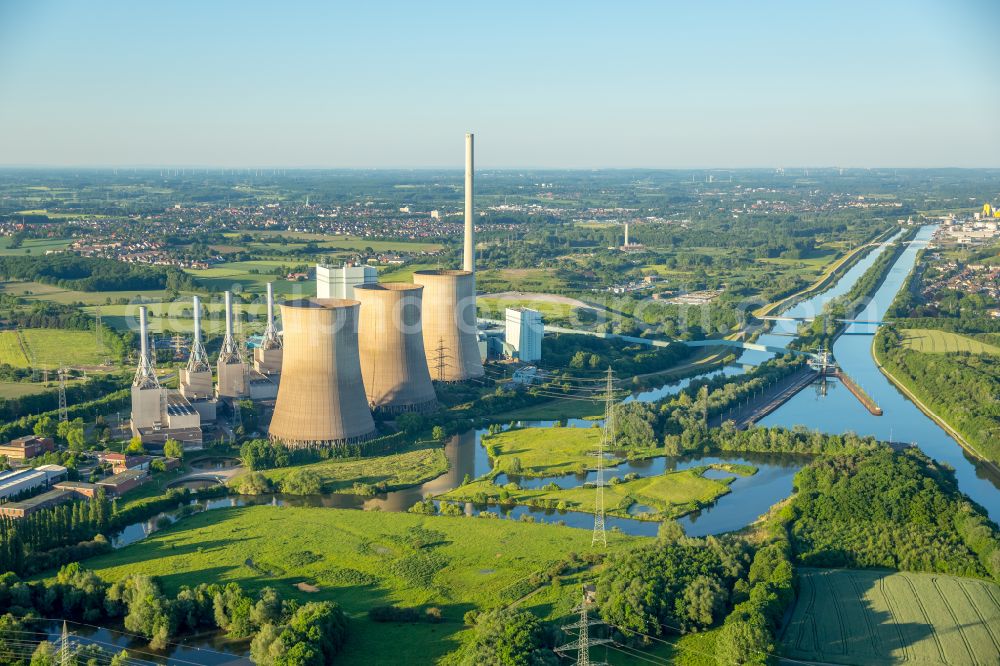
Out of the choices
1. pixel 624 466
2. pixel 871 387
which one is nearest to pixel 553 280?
pixel 871 387

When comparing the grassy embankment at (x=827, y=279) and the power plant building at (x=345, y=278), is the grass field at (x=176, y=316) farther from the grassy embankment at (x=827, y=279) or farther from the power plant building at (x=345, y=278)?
the grassy embankment at (x=827, y=279)

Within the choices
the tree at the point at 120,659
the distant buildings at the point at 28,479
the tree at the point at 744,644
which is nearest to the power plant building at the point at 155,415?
the distant buildings at the point at 28,479

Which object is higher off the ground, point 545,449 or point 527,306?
point 527,306

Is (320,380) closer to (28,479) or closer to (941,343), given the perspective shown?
(28,479)

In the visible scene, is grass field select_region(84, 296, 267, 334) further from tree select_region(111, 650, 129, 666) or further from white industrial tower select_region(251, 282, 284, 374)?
tree select_region(111, 650, 129, 666)

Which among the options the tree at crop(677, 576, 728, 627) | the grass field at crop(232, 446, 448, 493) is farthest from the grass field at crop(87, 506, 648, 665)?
the grass field at crop(232, 446, 448, 493)

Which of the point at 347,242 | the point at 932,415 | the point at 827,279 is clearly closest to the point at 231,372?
the point at 932,415
